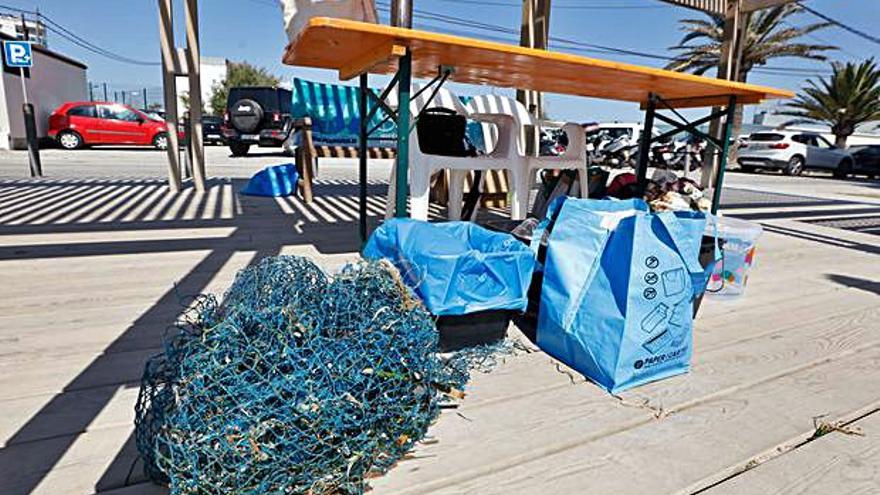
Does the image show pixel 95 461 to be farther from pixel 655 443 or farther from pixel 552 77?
pixel 552 77

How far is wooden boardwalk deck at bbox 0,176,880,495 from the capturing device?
111cm

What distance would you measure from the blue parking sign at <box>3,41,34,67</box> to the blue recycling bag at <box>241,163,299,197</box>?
12.3 feet

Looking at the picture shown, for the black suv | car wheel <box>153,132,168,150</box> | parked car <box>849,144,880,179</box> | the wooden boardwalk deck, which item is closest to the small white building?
car wheel <box>153,132,168,150</box>

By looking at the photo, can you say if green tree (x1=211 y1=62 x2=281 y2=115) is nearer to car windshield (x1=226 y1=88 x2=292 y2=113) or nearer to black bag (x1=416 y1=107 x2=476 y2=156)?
car windshield (x1=226 y1=88 x2=292 y2=113)

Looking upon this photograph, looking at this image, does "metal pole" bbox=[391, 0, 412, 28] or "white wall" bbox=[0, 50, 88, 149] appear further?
"white wall" bbox=[0, 50, 88, 149]

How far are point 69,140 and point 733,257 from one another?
46.6ft

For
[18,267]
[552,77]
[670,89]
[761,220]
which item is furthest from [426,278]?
[761,220]

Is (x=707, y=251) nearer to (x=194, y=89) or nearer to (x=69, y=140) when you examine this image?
(x=194, y=89)

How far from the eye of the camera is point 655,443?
4.14 ft

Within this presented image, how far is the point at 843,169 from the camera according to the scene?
12.8 m

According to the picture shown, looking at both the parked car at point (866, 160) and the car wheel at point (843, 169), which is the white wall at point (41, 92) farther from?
the parked car at point (866, 160)

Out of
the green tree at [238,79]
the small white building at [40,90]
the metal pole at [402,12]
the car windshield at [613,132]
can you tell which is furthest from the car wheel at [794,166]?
the green tree at [238,79]

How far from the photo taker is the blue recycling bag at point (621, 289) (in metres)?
1.45

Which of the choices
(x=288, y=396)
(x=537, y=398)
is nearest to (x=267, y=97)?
(x=537, y=398)
